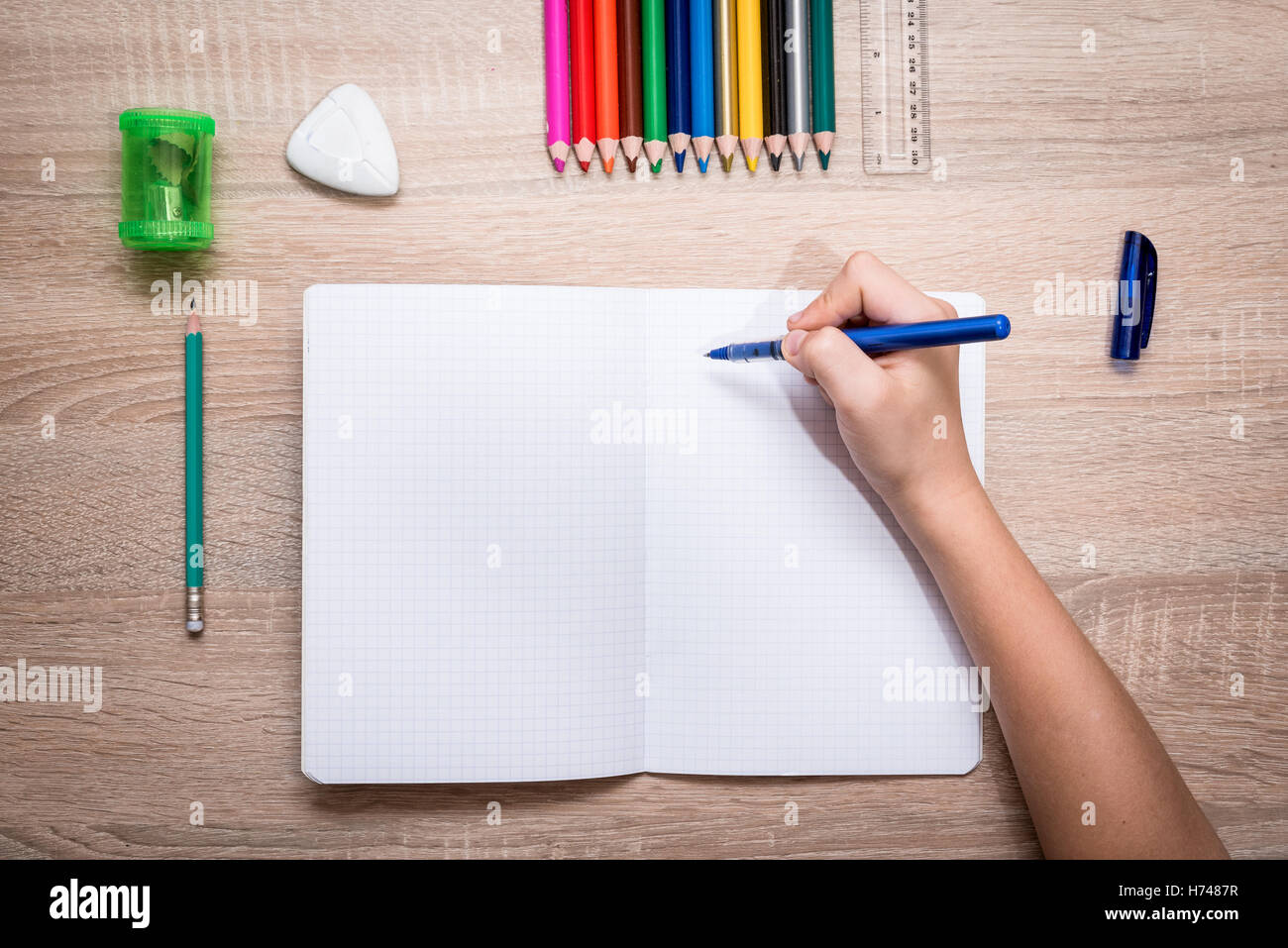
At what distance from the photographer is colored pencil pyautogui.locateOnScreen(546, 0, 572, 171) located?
2.63ft

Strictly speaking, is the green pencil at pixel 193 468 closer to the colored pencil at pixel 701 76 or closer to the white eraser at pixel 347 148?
the white eraser at pixel 347 148

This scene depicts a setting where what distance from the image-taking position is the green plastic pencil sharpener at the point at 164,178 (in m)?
0.77

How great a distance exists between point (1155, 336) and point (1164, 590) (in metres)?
0.24

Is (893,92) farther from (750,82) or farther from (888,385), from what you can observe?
(888,385)

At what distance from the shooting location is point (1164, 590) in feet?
2.73

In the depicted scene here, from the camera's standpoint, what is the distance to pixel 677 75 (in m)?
0.80

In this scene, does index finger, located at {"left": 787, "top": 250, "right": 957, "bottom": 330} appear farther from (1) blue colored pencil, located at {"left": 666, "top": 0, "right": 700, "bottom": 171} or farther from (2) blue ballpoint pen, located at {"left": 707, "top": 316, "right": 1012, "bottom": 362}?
(1) blue colored pencil, located at {"left": 666, "top": 0, "right": 700, "bottom": 171}

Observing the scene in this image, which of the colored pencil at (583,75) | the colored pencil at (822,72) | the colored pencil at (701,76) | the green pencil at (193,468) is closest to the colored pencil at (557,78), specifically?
the colored pencil at (583,75)

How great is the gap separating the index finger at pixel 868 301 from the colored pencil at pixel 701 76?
180mm

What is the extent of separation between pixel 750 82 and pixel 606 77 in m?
0.13

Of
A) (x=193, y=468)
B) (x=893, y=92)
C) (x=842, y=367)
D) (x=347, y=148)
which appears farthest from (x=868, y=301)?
(x=193, y=468)

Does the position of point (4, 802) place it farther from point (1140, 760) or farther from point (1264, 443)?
point (1264, 443)
